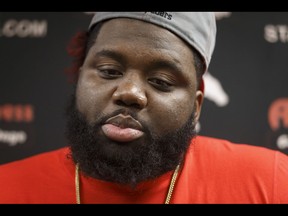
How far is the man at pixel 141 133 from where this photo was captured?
1.05 metres

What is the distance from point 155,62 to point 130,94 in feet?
0.37

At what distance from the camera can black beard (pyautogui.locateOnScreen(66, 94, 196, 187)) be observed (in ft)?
3.42

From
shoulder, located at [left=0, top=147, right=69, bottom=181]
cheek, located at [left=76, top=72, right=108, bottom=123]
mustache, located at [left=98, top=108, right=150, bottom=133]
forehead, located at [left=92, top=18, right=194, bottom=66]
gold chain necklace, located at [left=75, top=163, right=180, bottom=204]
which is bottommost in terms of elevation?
gold chain necklace, located at [left=75, top=163, right=180, bottom=204]

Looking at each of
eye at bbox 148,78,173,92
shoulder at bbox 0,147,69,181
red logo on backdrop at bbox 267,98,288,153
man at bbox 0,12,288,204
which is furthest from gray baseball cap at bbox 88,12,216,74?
red logo on backdrop at bbox 267,98,288,153

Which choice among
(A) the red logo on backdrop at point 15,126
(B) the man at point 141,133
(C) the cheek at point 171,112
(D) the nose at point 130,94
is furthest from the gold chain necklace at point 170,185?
(A) the red logo on backdrop at point 15,126

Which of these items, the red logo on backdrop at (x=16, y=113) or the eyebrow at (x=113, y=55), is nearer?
the eyebrow at (x=113, y=55)

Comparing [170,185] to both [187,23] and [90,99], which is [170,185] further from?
[187,23]

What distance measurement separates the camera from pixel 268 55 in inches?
66.4

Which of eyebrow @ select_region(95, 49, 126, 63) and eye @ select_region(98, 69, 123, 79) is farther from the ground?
eyebrow @ select_region(95, 49, 126, 63)

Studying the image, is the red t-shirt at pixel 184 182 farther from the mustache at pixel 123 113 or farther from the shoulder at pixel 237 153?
the mustache at pixel 123 113

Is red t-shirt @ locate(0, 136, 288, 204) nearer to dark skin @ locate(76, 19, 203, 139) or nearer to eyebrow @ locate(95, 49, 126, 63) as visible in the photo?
dark skin @ locate(76, 19, 203, 139)

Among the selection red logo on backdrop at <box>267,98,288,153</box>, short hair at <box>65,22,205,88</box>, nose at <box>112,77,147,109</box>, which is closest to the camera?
nose at <box>112,77,147,109</box>

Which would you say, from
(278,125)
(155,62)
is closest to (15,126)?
(155,62)
